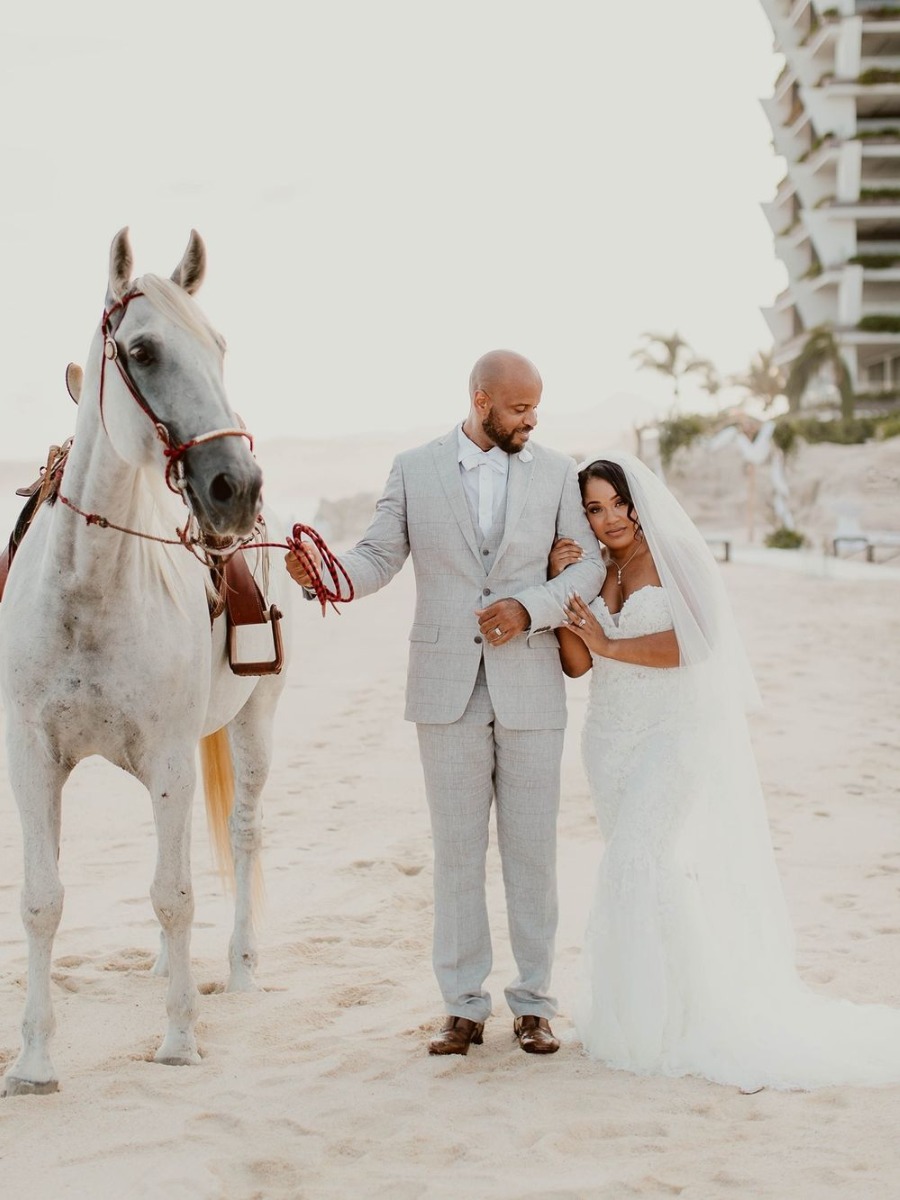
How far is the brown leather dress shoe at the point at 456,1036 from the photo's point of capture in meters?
3.78

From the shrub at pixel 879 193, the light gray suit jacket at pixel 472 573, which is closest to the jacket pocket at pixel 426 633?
the light gray suit jacket at pixel 472 573

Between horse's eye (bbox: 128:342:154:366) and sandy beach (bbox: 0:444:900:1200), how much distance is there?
6.80 ft

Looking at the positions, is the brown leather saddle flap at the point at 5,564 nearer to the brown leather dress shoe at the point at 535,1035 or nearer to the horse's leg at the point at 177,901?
the horse's leg at the point at 177,901

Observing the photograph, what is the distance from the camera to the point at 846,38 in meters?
49.7

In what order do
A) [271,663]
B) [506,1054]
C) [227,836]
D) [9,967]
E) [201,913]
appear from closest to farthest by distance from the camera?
[506,1054], [271,663], [9,967], [227,836], [201,913]

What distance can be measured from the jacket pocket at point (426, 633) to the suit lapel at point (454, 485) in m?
0.27

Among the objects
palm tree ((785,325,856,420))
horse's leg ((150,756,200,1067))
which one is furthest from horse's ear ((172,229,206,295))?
palm tree ((785,325,856,420))

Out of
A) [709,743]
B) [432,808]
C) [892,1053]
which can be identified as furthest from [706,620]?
[892,1053]

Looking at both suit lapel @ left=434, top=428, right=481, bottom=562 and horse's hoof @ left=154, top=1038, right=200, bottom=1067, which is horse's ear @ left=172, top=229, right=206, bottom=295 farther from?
horse's hoof @ left=154, top=1038, right=200, bottom=1067

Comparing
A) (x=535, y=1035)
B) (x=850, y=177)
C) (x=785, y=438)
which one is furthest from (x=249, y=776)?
(x=850, y=177)

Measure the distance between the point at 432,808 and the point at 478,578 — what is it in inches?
31.3

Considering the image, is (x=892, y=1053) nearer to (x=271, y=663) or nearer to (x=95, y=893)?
(x=271, y=663)

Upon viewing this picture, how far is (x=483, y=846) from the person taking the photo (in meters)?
4.00

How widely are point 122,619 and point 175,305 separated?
37.1 inches
